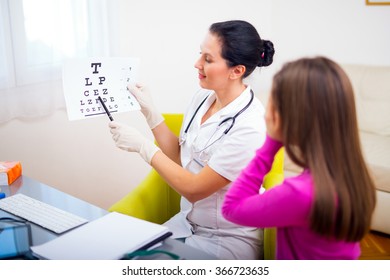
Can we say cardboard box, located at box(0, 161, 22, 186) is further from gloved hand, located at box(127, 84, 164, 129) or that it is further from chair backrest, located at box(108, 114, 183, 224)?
gloved hand, located at box(127, 84, 164, 129)

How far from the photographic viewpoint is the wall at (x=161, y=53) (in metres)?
2.00

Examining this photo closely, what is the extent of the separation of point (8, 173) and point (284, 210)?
36.8 inches

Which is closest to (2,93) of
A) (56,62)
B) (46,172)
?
(56,62)

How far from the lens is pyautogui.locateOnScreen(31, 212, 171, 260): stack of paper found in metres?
0.99

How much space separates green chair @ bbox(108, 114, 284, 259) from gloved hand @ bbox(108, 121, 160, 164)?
0.64 ft

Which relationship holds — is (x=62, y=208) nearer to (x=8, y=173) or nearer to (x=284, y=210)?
(x=8, y=173)

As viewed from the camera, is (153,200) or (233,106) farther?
(153,200)

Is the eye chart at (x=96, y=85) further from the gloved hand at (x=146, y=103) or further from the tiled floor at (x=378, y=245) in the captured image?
the tiled floor at (x=378, y=245)

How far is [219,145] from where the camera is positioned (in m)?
1.36

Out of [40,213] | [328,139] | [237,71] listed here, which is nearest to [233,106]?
[237,71]

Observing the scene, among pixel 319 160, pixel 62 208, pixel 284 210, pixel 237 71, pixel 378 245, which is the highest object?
pixel 237 71

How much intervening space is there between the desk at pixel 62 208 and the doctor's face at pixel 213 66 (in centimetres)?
51

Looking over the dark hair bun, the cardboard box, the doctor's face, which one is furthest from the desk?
the dark hair bun
